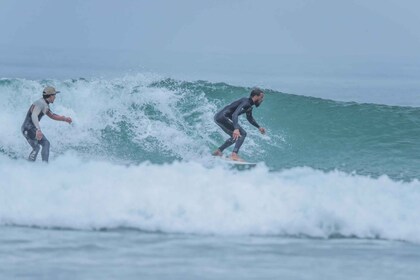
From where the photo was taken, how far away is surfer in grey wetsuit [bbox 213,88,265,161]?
1762 cm

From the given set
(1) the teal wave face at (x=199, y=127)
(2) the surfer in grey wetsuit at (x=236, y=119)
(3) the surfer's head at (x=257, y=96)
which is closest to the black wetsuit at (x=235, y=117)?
(2) the surfer in grey wetsuit at (x=236, y=119)

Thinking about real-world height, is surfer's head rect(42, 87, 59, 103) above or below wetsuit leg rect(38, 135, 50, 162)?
above

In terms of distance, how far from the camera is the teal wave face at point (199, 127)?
2023 centimetres

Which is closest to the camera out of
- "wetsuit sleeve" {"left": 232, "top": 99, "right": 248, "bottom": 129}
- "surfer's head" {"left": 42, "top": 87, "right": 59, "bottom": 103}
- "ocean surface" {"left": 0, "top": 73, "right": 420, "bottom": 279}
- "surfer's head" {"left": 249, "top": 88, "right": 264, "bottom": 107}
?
"ocean surface" {"left": 0, "top": 73, "right": 420, "bottom": 279}

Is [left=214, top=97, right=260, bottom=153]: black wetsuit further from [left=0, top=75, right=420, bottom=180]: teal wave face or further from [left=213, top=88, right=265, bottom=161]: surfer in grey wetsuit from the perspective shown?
[left=0, top=75, right=420, bottom=180]: teal wave face

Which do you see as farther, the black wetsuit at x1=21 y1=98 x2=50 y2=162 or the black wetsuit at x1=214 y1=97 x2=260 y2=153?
the black wetsuit at x1=214 y1=97 x2=260 y2=153

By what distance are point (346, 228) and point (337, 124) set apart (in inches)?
444

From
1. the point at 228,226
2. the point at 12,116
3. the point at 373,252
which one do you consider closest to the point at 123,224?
the point at 228,226

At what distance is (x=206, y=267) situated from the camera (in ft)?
34.9

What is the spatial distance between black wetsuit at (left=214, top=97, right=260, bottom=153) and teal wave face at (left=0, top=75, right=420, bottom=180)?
1.33 meters

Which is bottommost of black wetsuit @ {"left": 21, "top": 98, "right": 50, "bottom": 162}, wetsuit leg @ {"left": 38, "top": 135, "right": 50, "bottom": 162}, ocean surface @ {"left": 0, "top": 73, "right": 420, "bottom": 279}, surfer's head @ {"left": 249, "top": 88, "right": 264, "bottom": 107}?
ocean surface @ {"left": 0, "top": 73, "right": 420, "bottom": 279}

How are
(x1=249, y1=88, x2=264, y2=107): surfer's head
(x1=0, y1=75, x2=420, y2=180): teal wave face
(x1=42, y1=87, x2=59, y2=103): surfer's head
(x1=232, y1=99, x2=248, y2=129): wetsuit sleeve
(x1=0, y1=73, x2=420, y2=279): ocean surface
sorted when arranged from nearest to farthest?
(x1=0, y1=73, x2=420, y2=279): ocean surface, (x1=42, y1=87, x2=59, y2=103): surfer's head, (x1=249, y1=88, x2=264, y2=107): surfer's head, (x1=232, y1=99, x2=248, y2=129): wetsuit sleeve, (x1=0, y1=75, x2=420, y2=180): teal wave face

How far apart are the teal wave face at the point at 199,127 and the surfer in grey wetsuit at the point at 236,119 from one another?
4.43 ft

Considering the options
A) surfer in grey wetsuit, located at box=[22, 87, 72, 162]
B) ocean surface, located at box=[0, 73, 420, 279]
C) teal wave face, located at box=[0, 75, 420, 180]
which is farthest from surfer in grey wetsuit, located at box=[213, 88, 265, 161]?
surfer in grey wetsuit, located at box=[22, 87, 72, 162]
